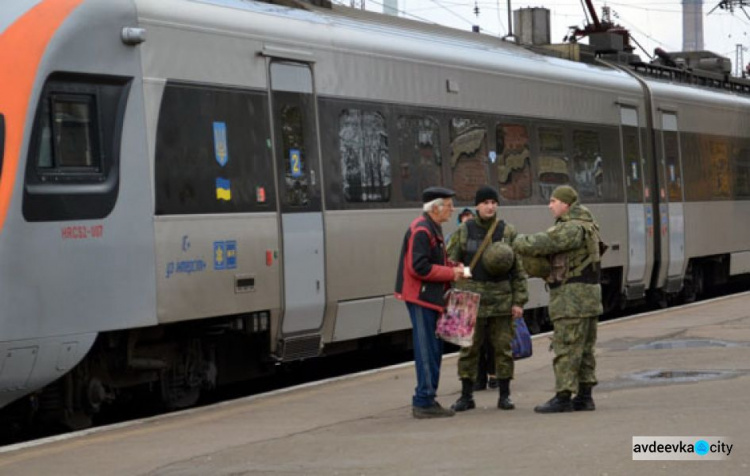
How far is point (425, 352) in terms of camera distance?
34.2ft

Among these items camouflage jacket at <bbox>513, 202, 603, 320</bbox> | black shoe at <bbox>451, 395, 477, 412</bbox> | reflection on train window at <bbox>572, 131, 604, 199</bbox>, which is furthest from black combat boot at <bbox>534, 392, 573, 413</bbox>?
reflection on train window at <bbox>572, 131, 604, 199</bbox>

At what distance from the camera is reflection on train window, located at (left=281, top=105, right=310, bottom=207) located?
517 inches

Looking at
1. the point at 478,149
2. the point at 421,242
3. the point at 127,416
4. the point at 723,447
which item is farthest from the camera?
the point at 478,149

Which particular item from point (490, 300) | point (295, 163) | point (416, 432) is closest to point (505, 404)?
point (490, 300)

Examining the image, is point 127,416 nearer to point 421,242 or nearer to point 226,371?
point 226,371

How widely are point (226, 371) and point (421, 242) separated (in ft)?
11.1

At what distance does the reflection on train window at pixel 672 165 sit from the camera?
2261 centimetres

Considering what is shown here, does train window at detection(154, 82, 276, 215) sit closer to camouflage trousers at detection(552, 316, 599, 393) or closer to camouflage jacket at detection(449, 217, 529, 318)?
camouflage jacket at detection(449, 217, 529, 318)

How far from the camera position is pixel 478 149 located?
16.8 metres

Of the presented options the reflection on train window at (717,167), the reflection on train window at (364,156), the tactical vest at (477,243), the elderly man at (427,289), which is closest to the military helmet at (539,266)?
the elderly man at (427,289)

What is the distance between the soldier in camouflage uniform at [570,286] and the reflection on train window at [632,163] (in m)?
10.7

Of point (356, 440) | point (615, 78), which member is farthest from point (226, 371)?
point (615, 78)

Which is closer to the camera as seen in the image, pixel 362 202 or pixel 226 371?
pixel 226 371

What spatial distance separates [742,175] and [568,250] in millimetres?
16754
